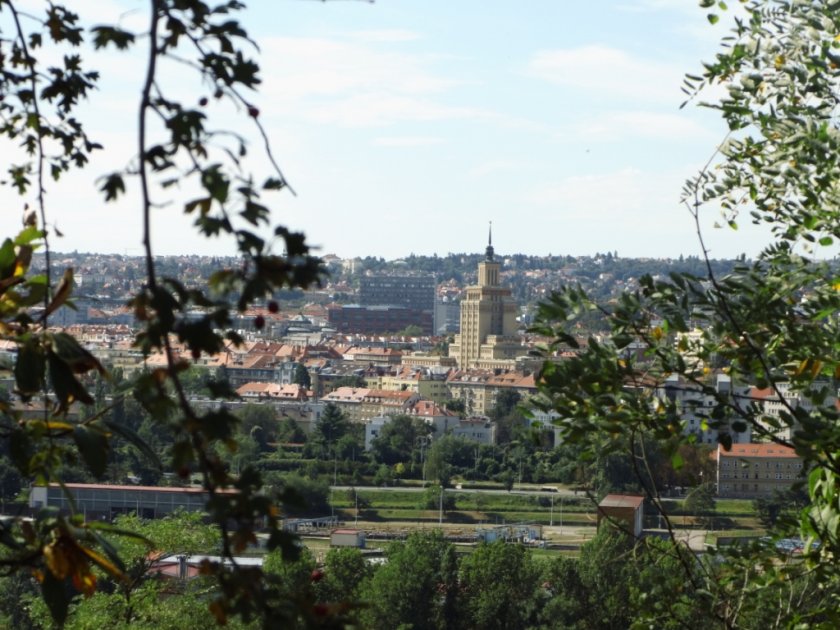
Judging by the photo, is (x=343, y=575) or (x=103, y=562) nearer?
(x=103, y=562)

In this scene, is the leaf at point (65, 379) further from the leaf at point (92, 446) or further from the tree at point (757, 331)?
the tree at point (757, 331)

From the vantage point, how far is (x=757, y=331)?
3.11m

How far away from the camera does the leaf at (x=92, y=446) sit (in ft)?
5.31

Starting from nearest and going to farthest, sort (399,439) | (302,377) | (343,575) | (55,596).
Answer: (55,596) < (343,575) < (399,439) < (302,377)

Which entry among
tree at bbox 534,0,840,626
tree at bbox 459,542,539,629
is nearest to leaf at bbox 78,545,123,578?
tree at bbox 534,0,840,626

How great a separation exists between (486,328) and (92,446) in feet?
219

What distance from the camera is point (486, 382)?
189 feet

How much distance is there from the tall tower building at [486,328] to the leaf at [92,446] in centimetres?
6422

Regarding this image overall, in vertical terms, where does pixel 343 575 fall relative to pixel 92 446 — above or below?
below

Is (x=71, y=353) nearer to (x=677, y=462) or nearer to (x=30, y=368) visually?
(x=30, y=368)

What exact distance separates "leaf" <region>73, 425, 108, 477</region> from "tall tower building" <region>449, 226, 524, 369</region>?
64222 millimetres

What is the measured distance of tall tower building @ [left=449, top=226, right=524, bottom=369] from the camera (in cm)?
6669

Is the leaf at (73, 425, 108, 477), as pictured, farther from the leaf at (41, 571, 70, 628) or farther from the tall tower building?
the tall tower building

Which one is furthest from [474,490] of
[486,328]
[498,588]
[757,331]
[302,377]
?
[757,331]
